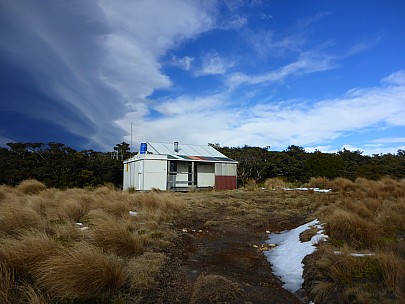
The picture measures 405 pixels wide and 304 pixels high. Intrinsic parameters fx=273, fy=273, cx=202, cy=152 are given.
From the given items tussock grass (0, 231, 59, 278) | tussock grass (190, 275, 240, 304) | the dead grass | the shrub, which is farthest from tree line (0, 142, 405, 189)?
tussock grass (190, 275, 240, 304)

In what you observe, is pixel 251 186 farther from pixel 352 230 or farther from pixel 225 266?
pixel 225 266

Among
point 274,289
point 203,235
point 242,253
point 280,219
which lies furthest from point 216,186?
point 274,289

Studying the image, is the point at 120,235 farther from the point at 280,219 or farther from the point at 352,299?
the point at 280,219

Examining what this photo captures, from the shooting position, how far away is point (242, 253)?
5.80 metres

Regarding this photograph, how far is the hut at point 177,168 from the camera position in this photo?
20516 millimetres

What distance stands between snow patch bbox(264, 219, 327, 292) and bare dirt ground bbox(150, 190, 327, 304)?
155 mm

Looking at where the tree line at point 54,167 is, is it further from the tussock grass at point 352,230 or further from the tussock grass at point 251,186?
the tussock grass at point 352,230

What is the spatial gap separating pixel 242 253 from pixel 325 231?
1.84 m

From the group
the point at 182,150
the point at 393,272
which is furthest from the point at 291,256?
the point at 182,150

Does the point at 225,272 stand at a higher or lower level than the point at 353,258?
lower

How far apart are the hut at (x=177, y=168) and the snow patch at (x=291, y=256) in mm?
14558

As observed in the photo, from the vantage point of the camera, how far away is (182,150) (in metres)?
24.9

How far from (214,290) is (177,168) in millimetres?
19866

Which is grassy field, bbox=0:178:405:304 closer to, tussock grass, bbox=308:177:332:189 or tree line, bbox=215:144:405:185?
tussock grass, bbox=308:177:332:189
